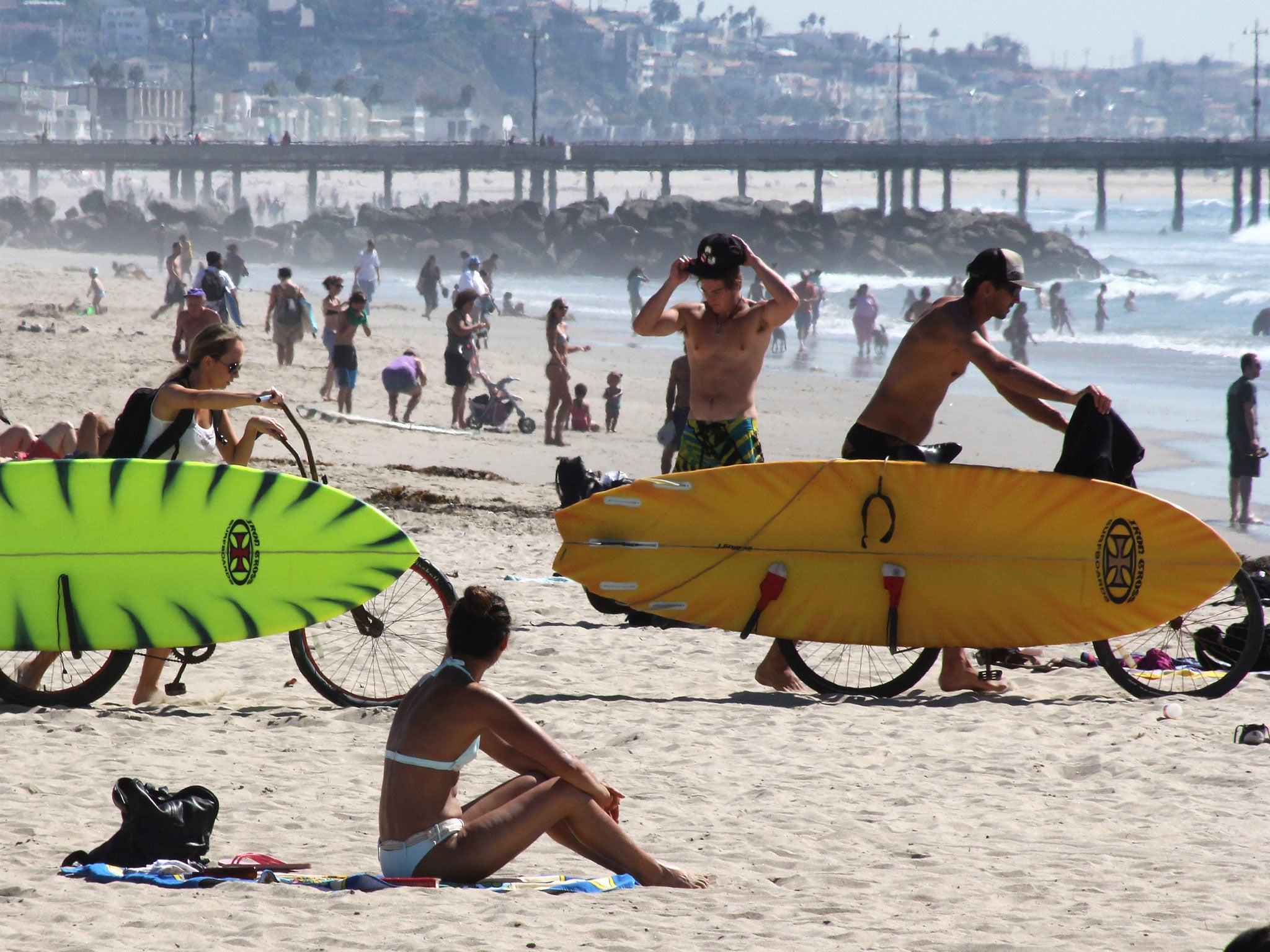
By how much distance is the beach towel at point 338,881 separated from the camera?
9.67 ft

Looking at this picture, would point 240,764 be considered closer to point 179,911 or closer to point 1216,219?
point 179,911

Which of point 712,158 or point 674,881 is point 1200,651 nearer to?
point 674,881

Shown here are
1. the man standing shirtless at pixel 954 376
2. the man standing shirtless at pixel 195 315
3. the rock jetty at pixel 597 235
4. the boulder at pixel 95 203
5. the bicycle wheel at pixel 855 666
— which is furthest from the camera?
the boulder at pixel 95 203

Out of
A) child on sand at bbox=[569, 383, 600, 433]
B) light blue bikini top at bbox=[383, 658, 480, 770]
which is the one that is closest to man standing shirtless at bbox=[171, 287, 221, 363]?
child on sand at bbox=[569, 383, 600, 433]

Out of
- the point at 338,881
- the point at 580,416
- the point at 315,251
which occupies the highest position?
the point at 315,251

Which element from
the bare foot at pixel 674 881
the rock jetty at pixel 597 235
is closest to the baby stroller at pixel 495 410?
the bare foot at pixel 674 881

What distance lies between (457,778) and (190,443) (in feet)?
6.82

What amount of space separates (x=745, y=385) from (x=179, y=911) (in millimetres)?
2896

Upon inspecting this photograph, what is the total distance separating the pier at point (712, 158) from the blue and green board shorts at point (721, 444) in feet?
188

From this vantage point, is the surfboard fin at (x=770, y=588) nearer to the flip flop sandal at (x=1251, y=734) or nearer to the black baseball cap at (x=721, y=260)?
the black baseball cap at (x=721, y=260)

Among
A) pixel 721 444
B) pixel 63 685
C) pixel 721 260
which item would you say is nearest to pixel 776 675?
pixel 721 444

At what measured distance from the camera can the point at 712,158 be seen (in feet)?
204

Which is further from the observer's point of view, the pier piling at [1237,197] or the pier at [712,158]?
the pier piling at [1237,197]

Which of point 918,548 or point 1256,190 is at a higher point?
point 1256,190
